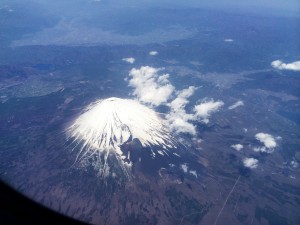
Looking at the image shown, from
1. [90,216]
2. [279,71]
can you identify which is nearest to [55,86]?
[90,216]

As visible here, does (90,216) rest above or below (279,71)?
A: above

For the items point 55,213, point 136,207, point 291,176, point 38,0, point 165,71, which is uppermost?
point 55,213

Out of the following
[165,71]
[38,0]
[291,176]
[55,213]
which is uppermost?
[55,213]

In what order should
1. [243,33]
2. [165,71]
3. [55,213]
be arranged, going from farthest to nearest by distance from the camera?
[243,33] → [165,71] → [55,213]

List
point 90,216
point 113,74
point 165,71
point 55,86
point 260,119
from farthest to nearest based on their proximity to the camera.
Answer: point 165,71, point 113,74, point 55,86, point 260,119, point 90,216

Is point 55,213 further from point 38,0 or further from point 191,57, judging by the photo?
point 38,0

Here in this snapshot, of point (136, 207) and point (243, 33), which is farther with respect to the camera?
point (243, 33)

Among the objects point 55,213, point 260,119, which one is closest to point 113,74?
point 260,119

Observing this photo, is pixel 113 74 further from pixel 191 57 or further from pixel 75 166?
pixel 75 166

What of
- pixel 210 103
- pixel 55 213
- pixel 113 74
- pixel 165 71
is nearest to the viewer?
pixel 55 213
